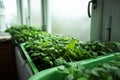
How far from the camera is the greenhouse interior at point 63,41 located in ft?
2.20

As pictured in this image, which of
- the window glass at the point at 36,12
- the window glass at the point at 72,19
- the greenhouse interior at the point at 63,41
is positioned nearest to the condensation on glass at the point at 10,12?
the greenhouse interior at the point at 63,41

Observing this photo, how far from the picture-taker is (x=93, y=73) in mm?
514

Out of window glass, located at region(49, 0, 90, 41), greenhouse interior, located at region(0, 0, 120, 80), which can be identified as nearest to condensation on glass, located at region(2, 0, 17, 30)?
greenhouse interior, located at region(0, 0, 120, 80)

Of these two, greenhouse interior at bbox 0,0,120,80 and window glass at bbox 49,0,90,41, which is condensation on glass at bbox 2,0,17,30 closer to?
greenhouse interior at bbox 0,0,120,80

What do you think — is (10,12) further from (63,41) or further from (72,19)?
(63,41)

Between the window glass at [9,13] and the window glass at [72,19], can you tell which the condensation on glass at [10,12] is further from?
the window glass at [72,19]

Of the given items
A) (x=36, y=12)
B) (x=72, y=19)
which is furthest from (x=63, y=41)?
(x=36, y=12)

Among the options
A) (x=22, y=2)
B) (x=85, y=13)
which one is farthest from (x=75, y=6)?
(x=22, y=2)

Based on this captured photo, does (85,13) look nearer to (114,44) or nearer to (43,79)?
(114,44)

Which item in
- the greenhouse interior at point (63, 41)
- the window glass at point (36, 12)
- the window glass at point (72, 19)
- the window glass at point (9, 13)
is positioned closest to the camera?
the greenhouse interior at point (63, 41)

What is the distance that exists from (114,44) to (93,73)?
593 millimetres

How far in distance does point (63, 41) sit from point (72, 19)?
0.57 m

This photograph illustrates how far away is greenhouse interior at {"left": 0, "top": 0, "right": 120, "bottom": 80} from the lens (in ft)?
2.20

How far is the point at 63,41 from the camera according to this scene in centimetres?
133
